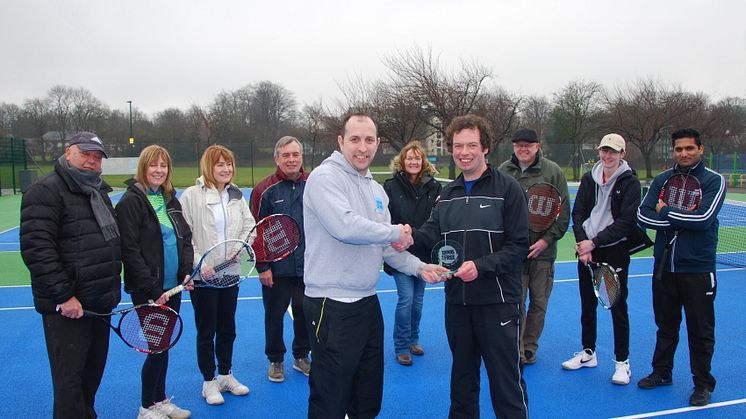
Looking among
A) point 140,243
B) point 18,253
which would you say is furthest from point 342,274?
point 18,253

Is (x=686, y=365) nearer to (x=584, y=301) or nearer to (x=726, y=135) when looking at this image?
(x=584, y=301)

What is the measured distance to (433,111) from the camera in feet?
83.5

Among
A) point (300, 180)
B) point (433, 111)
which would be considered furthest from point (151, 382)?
point (433, 111)

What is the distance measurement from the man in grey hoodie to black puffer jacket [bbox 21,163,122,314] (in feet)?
4.58

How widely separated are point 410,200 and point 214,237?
6.59ft

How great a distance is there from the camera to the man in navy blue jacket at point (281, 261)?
185 inches

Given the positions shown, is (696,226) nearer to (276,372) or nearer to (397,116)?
(276,372)

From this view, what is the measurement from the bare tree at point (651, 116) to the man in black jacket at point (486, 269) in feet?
109

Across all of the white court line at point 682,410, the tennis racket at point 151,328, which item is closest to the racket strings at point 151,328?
the tennis racket at point 151,328

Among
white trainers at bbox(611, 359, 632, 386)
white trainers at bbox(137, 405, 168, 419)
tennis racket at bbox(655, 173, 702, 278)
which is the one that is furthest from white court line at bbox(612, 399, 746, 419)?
white trainers at bbox(137, 405, 168, 419)

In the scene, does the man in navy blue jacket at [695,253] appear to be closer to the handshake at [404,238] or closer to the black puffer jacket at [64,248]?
the handshake at [404,238]

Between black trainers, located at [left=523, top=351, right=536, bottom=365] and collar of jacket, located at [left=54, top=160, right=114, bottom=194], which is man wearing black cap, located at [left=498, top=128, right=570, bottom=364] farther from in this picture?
collar of jacket, located at [left=54, top=160, right=114, bottom=194]

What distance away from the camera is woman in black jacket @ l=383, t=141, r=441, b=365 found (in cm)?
525

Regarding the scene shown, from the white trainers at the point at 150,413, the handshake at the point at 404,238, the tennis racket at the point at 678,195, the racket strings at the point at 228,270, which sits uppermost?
the tennis racket at the point at 678,195
